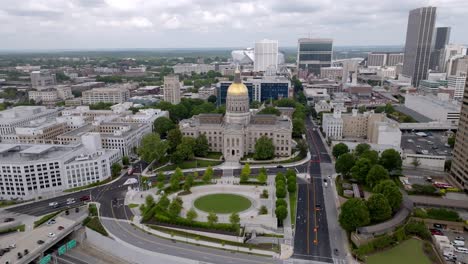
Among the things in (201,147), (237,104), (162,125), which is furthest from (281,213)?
(162,125)

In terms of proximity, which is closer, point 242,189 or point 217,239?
point 217,239

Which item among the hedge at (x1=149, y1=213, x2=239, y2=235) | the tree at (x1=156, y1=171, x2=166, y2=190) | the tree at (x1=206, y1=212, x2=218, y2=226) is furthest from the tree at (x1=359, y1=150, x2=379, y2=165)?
the tree at (x1=156, y1=171, x2=166, y2=190)

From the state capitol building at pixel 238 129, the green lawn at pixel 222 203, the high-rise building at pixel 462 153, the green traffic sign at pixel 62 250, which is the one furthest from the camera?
the state capitol building at pixel 238 129

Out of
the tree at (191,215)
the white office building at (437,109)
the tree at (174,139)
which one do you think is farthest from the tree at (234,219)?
the white office building at (437,109)

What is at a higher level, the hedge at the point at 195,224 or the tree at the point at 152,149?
the tree at the point at 152,149

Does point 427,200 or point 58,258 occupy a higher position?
point 427,200

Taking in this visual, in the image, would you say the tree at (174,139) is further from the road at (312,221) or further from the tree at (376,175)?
the tree at (376,175)

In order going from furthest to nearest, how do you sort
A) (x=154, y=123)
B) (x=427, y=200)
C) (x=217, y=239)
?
(x=154, y=123) → (x=427, y=200) → (x=217, y=239)

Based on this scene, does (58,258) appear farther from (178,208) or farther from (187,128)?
(187,128)

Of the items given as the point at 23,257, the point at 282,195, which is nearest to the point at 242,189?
the point at 282,195
